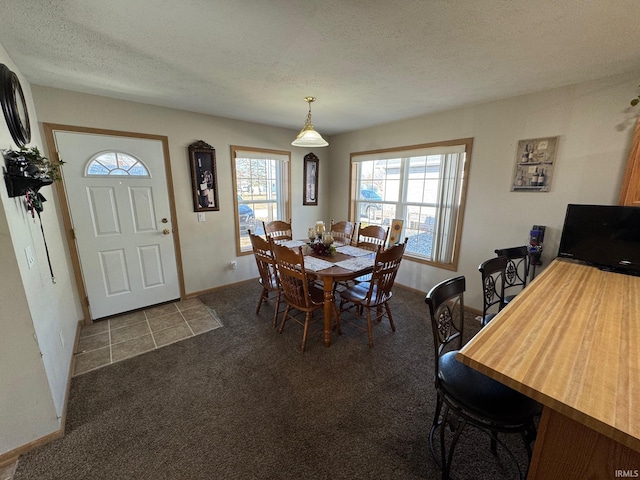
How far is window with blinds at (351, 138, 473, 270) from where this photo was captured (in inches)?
119

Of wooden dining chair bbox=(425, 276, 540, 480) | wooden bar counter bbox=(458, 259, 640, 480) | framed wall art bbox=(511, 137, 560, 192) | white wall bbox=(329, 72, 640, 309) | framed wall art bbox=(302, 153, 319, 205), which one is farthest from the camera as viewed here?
framed wall art bbox=(302, 153, 319, 205)

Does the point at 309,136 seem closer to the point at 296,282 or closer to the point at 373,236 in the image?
the point at 296,282

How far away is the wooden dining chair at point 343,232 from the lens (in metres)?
3.44

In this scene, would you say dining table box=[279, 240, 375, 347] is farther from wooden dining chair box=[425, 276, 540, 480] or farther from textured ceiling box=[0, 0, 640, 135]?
textured ceiling box=[0, 0, 640, 135]

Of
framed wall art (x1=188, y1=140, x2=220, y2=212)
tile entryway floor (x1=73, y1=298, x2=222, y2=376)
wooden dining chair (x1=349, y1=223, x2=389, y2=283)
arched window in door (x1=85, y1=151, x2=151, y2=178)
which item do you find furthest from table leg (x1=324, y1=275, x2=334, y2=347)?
arched window in door (x1=85, y1=151, x2=151, y2=178)

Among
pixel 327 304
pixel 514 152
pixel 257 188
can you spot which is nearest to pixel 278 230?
pixel 257 188

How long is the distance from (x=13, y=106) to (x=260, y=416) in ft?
8.23

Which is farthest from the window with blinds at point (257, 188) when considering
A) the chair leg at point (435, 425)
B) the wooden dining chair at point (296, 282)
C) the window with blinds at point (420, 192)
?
the chair leg at point (435, 425)

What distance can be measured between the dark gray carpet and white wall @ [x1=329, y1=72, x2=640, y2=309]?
141cm

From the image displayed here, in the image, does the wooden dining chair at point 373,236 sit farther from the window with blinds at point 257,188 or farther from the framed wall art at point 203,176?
the framed wall art at point 203,176

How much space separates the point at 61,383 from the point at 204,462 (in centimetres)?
122

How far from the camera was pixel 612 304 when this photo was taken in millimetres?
1341

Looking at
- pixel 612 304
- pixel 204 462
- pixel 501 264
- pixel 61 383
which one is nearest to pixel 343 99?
pixel 501 264

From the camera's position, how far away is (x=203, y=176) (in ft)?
10.7
